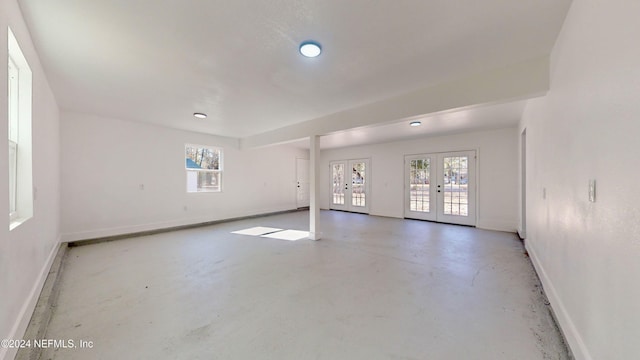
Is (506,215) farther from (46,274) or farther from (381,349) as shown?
(46,274)

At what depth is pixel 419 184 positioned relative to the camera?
6840 mm

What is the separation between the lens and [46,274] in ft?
9.04

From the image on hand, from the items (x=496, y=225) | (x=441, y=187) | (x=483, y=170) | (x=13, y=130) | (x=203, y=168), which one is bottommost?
(x=496, y=225)

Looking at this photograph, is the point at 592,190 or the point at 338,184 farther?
the point at 338,184

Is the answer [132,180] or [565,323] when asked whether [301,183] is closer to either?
[132,180]

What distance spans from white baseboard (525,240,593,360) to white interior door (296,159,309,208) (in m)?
6.94

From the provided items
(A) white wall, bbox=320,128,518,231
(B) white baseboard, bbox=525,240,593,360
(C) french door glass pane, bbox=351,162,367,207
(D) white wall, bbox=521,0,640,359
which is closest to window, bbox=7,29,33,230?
(D) white wall, bbox=521,0,640,359

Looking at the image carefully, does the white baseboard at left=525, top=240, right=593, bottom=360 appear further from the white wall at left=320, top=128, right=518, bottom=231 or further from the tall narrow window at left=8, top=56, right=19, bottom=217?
the tall narrow window at left=8, top=56, right=19, bottom=217

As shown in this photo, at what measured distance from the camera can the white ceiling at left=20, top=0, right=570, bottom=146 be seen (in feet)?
5.65

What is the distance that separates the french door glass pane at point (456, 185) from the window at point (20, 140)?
718cm

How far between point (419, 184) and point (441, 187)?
0.59 metres

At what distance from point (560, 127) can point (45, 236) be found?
17.8 feet

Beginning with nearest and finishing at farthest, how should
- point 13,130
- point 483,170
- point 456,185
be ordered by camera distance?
point 13,130 < point 483,170 < point 456,185

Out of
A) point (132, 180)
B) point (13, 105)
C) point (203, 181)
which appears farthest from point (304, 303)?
point (203, 181)
